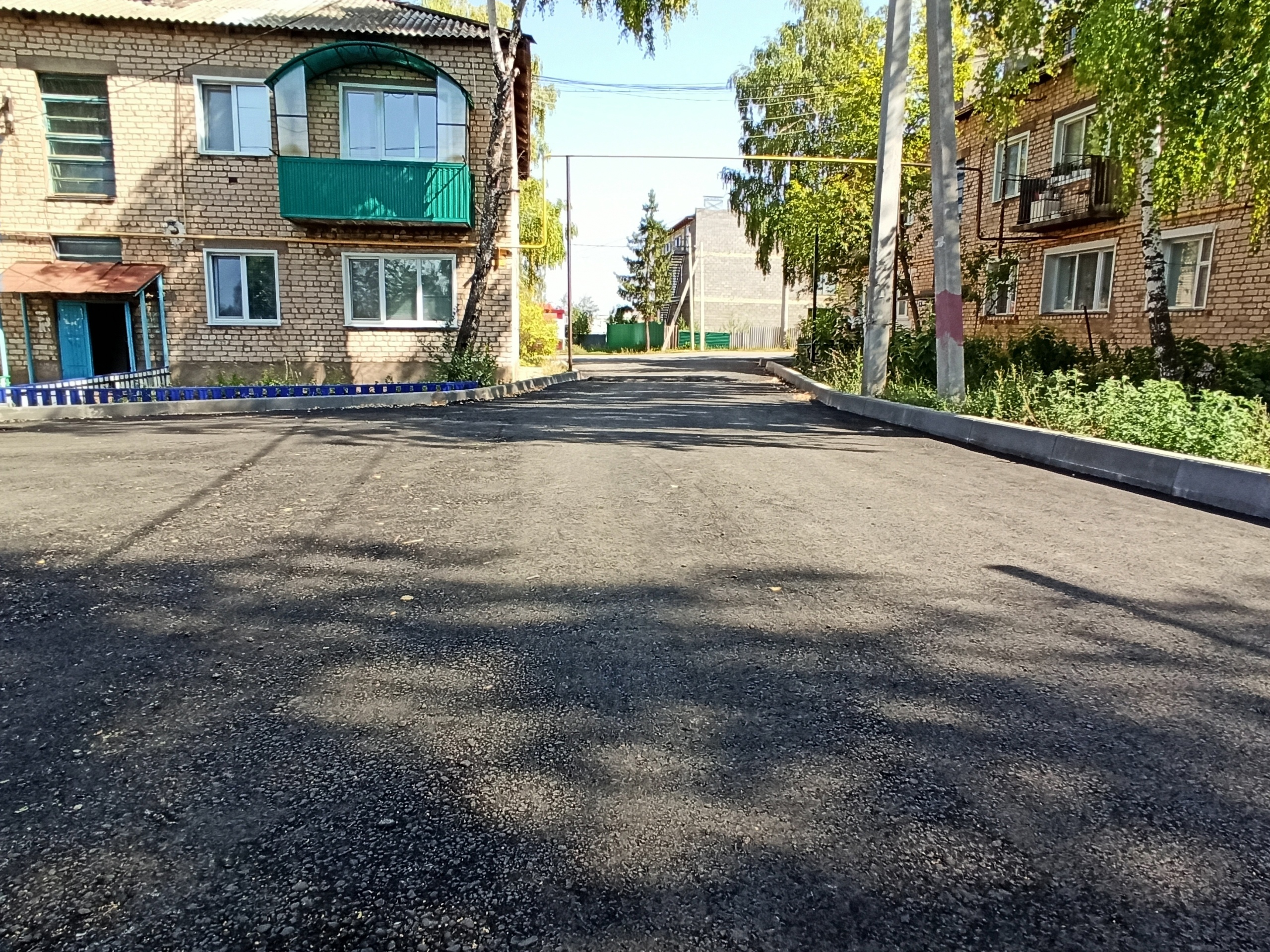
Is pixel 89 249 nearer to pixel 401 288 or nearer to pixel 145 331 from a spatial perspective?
pixel 145 331

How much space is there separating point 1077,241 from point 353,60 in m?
17.5

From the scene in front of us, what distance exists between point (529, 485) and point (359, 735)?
4215 mm

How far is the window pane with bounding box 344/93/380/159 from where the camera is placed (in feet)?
59.8

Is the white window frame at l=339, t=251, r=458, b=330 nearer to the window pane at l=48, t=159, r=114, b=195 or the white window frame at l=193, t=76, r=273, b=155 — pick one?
the white window frame at l=193, t=76, r=273, b=155

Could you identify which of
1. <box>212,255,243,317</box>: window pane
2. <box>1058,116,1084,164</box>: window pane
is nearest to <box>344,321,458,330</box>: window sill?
<box>212,255,243,317</box>: window pane

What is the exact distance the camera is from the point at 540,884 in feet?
6.34

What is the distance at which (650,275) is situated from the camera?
6078 centimetres

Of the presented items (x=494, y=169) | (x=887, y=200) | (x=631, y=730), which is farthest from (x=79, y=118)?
(x=631, y=730)

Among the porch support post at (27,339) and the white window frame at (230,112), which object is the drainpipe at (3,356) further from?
the white window frame at (230,112)

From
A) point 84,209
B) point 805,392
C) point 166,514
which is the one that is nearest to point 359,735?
point 166,514

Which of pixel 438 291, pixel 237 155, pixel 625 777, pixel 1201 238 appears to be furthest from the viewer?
pixel 438 291

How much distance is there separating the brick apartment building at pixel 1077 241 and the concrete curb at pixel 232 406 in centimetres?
1195

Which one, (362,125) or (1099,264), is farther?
(1099,264)

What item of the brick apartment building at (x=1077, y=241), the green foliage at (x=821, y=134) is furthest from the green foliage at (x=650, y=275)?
the brick apartment building at (x=1077, y=241)
